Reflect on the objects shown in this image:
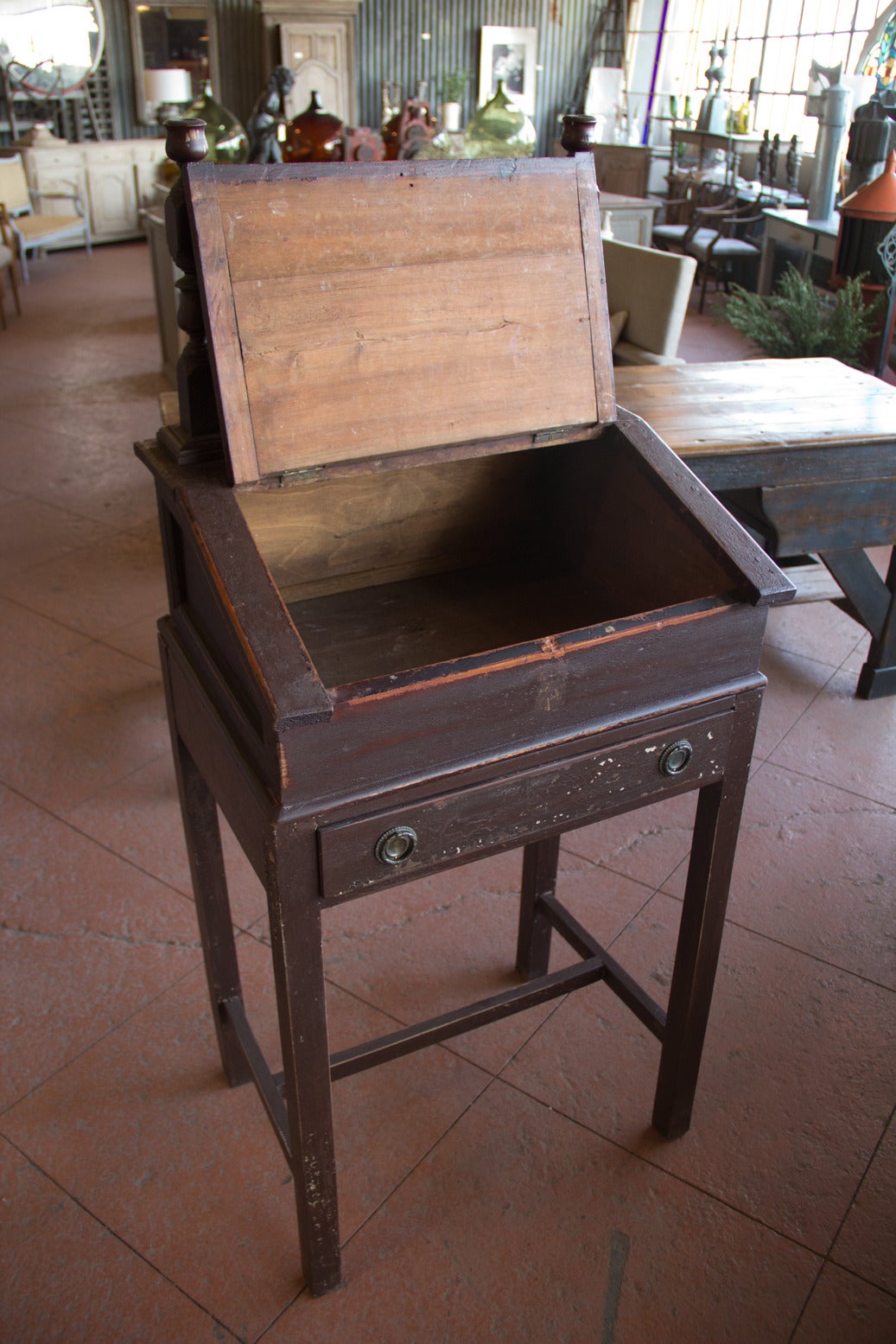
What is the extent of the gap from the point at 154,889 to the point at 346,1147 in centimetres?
79

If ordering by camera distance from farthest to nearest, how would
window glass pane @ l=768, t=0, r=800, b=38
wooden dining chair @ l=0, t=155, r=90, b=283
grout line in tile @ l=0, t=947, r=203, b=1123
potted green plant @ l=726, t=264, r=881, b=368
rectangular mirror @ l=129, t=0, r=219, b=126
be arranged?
window glass pane @ l=768, t=0, r=800, b=38 → rectangular mirror @ l=129, t=0, r=219, b=126 → wooden dining chair @ l=0, t=155, r=90, b=283 → potted green plant @ l=726, t=264, r=881, b=368 → grout line in tile @ l=0, t=947, r=203, b=1123

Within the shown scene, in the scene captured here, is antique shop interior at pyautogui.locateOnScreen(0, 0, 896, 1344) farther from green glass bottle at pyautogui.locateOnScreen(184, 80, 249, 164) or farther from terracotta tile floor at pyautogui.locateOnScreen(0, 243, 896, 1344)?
green glass bottle at pyautogui.locateOnScreen(184, 80, 249, 164)

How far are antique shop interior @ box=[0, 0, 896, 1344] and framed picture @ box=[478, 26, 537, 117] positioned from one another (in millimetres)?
10875

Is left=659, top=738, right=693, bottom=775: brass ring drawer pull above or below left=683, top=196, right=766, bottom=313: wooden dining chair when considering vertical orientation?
above

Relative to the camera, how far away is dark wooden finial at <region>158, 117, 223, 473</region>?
1.17 meters

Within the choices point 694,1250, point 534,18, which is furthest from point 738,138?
point 694,1250

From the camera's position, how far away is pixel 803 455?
2570 millimetres

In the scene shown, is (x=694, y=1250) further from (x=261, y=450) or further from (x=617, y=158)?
(x=617, y=158)

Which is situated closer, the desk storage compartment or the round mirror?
the desk storage compartment

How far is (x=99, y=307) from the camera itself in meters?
7.58

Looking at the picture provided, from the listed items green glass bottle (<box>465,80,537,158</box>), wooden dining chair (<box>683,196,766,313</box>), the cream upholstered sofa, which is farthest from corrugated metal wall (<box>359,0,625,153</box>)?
the cream upholstered sofa

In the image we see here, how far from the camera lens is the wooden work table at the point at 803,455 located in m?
2.54

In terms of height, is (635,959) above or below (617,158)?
below

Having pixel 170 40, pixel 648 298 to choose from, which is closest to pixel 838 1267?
pixel 648 298
